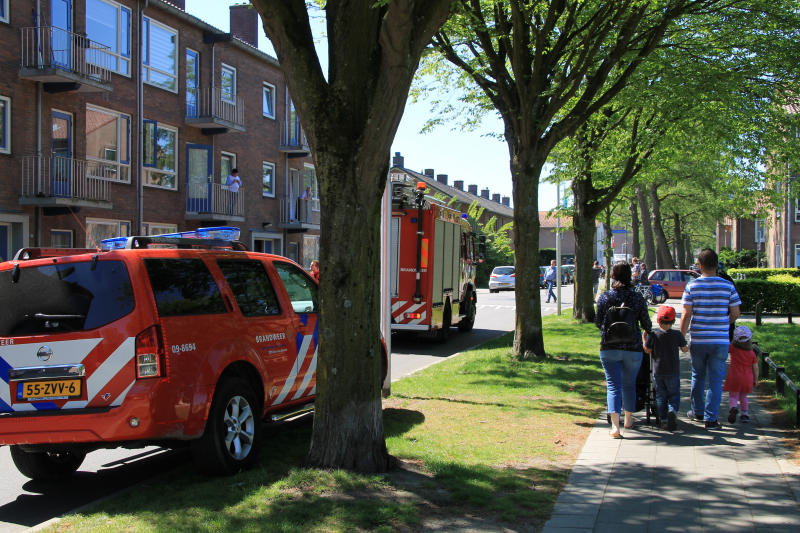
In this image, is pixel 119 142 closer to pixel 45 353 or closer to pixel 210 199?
pixel 210 199

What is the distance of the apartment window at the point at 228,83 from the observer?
1067 inches

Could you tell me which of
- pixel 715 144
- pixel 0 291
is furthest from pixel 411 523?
pixel 715 144

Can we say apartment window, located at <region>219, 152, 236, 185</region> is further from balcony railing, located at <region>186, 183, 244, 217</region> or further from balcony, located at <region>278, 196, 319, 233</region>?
balcony, located at <region>278, 196, 319, 233</region>

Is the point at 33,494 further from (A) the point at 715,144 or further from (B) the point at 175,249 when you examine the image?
(A) the point at 715,144

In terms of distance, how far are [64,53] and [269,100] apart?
39.8ft

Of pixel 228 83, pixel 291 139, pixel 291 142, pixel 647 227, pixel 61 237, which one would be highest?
pixel 228 83

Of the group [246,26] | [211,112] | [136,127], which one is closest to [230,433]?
[136,127]

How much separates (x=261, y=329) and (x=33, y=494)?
212cm

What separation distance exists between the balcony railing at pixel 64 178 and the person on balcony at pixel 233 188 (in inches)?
223

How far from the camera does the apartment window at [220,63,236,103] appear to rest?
88.9 feet

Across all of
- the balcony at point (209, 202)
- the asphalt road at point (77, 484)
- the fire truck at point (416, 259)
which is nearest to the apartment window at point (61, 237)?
the balcony at point (209, 202)

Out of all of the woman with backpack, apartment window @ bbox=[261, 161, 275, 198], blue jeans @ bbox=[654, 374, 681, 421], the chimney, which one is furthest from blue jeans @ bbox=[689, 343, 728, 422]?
the chimney

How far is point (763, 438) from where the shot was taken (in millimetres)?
6547

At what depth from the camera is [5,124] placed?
58.4 feet
